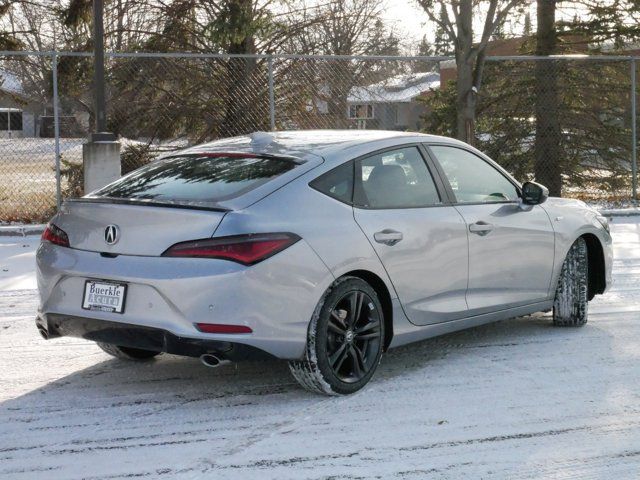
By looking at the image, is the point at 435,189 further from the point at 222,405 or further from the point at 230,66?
the point at 230,66

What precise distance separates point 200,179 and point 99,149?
8510 mm

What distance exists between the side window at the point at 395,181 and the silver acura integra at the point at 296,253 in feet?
0.03

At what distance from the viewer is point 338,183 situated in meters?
6.21

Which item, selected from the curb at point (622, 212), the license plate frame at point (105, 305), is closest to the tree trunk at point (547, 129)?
the curb at point (622, 212)

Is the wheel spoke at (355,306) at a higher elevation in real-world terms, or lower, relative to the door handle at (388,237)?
lower

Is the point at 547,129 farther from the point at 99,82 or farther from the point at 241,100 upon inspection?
the point at 99,82

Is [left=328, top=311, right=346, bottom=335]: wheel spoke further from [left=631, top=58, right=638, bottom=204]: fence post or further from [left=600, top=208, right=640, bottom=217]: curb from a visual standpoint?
[left=631, top=58, right=638, bottom=204]: fence post

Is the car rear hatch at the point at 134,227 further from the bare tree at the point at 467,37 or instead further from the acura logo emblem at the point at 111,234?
the bare tree at the point at 467,37

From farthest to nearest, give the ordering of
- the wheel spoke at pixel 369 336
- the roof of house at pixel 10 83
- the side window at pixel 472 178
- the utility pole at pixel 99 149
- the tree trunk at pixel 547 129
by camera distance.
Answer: the tree trunk at pixel 547 129
the roof of house at pixel 10 83
the utility pole at pixel 99 149
the side window at pixel 472 178
the wheel spoke at pixel 369 336

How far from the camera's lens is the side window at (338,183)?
611 cm

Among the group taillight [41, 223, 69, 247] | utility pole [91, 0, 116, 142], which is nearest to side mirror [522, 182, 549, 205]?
taillight [41, 223, 69, 247]

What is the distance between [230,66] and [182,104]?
111 cm

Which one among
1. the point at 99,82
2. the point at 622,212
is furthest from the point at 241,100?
the point at 622,212

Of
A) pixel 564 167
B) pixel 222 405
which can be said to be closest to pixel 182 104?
pixel 564 167
